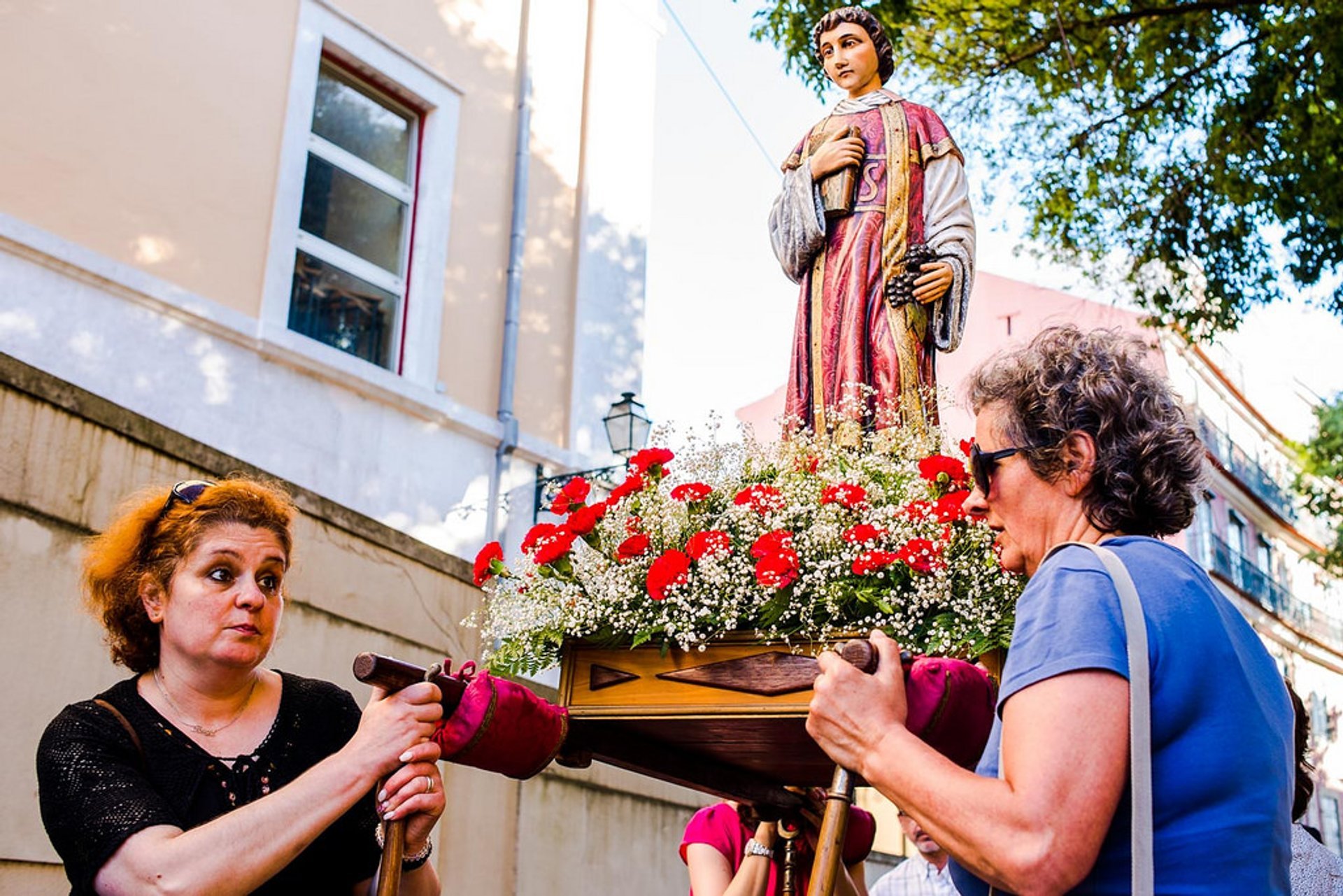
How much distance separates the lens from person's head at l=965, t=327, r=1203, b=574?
1998 mm

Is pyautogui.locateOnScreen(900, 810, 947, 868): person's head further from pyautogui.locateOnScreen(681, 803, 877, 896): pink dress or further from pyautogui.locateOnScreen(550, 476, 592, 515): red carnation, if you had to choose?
pyautogui.locateOnScreen(550, 476, 592, 515): red carnation

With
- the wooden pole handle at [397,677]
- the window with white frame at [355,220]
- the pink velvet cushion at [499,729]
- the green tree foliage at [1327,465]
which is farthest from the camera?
the green tree foliage at [1327,465]

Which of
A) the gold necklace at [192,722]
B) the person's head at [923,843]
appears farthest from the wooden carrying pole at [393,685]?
the person's head at [923,843]

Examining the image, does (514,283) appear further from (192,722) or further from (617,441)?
(192,722)

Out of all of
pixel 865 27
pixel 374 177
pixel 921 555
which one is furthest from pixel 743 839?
pixel 374 177

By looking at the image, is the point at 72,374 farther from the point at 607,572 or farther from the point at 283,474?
the point at 607,572

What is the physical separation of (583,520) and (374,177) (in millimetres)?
6668

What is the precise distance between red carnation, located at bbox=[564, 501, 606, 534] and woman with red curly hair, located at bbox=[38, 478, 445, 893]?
0.61 metres

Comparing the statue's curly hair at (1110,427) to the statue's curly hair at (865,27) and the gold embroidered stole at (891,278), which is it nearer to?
the gold embroidered stole at (891,278)

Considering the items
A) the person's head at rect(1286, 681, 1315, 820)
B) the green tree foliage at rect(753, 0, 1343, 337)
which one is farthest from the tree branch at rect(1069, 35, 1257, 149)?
the person's head at rect(1286, 681, 1315, 820)

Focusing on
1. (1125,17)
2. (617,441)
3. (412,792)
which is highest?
(1125,17)

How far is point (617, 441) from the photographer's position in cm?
945

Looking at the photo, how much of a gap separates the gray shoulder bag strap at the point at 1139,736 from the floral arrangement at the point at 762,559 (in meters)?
0.94

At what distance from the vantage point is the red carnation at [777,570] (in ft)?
8.91
